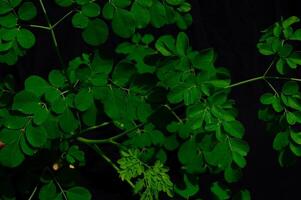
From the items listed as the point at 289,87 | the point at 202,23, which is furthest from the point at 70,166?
the point at 202,23

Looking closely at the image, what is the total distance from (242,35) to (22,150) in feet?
6.03

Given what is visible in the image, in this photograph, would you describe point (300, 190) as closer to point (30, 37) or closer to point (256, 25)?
point (256, 25)

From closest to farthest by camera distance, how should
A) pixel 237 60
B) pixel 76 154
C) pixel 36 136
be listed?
pixel 36 136 < pixel 76 154 < pixel 237 60

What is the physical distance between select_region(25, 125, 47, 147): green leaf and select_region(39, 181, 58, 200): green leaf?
21 cm

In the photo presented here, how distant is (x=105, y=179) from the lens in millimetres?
2104

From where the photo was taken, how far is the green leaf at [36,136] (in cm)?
102

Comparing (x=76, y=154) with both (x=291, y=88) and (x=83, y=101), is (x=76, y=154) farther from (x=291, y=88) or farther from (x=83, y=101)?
(x=291, y=88)

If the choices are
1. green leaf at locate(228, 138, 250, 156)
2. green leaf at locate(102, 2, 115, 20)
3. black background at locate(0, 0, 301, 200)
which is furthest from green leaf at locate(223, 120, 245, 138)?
black background at locate(0, 0, 301, 200)

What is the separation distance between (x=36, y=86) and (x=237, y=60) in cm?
171

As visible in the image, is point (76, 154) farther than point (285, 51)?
Yes

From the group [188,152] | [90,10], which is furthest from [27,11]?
[188,152]

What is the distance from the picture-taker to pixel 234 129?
1.06 m

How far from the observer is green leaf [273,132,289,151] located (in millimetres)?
1131

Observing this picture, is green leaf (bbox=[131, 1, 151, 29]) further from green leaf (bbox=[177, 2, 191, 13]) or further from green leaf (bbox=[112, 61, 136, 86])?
green leaf (bbox=[177, 2, 191, 13])
